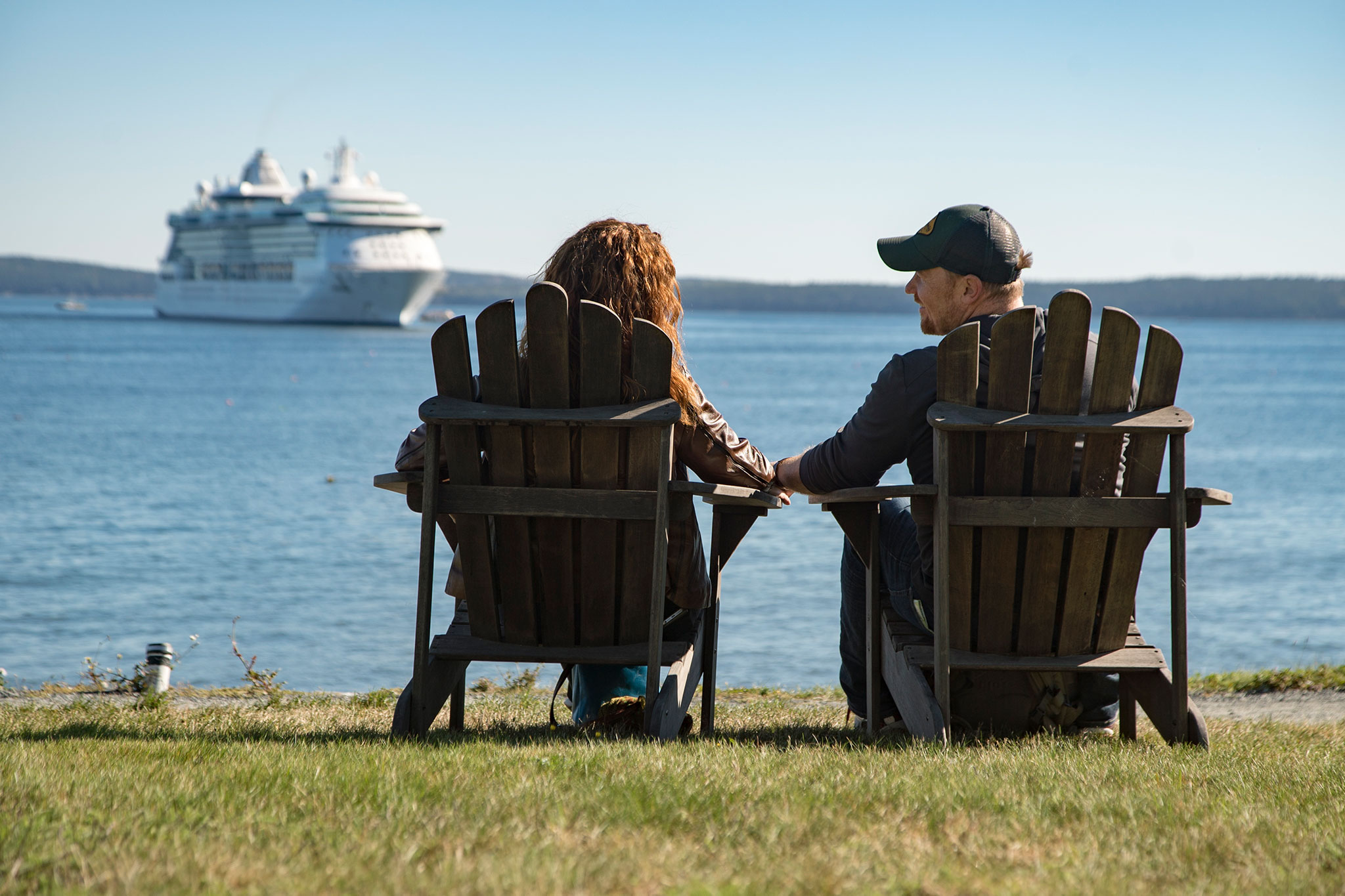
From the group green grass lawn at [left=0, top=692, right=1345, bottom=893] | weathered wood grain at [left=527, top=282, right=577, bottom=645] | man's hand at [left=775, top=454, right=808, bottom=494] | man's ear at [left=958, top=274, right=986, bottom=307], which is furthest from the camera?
man's hand at [left=775, top=454, right=808, bottom=494]

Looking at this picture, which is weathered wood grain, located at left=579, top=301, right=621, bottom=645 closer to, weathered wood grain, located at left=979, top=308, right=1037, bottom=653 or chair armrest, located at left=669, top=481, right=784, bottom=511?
chair armrest, located at left=669, top=481, right=784, bottom=511

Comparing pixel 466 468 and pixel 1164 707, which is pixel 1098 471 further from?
pixel 466 468

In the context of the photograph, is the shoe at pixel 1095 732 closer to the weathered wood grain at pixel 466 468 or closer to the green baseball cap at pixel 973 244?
the green baseball cap at pixel 973 244

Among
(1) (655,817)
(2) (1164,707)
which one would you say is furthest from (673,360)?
(2) (1164,707)

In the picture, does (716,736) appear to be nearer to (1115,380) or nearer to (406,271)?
(1115,380)

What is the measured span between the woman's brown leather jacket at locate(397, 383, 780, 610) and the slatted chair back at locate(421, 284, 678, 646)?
0.18m

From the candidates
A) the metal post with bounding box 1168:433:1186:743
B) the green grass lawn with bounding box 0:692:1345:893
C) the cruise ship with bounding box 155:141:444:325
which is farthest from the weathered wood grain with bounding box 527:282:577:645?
the cruise ship with bounding box 155:141:444:325

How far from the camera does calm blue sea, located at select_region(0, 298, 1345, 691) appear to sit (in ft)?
30.3

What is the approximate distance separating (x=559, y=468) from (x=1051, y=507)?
4.31 feet

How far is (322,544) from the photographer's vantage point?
1418 cm

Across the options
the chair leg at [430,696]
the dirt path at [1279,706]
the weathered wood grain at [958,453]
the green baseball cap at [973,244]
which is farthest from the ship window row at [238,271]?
the weathered wood grain at [958,453]

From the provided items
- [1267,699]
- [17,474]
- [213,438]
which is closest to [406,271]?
[213,438]

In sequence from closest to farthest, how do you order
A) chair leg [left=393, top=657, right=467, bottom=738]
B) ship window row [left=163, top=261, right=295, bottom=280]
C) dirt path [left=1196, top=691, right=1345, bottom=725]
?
chair leg [left=393, top=657, right=467, bottom=738] → dirt path [left=1196, top=691, right=1345, bottom=725] → ship window row [left=163, top=261, right=295, bottom=280]

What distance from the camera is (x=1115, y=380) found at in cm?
307
